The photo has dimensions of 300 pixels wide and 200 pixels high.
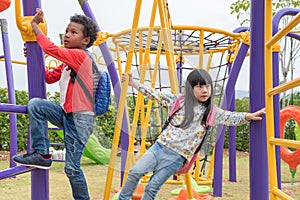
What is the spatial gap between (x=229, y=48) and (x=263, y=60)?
2697mm

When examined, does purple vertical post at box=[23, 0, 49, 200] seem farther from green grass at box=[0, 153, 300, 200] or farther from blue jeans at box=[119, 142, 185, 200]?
green grass at box=[0, 153, 300, 200]

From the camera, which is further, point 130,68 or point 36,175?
point 130,68

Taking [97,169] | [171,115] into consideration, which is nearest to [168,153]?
[171,115]

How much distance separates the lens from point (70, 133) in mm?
2361

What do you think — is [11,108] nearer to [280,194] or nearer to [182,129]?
[182,129]

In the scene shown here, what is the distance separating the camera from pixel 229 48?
5.09 metres

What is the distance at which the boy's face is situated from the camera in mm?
2348

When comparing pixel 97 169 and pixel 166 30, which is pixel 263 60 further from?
pixel 97 169

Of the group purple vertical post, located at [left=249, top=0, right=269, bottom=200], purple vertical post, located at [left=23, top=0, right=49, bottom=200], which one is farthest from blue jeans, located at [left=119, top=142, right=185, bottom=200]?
purple vertical post, located at [left=23, top=0, right=49, bottom=200]

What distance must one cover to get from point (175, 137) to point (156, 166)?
210 millimetres

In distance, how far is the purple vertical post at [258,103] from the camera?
242cm

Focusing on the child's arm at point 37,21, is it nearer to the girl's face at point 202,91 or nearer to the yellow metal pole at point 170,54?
the yellow metal pole at point 170,54

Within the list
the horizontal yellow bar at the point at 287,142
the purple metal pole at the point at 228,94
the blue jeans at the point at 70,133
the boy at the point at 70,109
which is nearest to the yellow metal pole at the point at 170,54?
the boy at the point at 70,109

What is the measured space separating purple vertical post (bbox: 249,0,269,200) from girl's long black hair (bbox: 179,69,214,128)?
0.25 m
